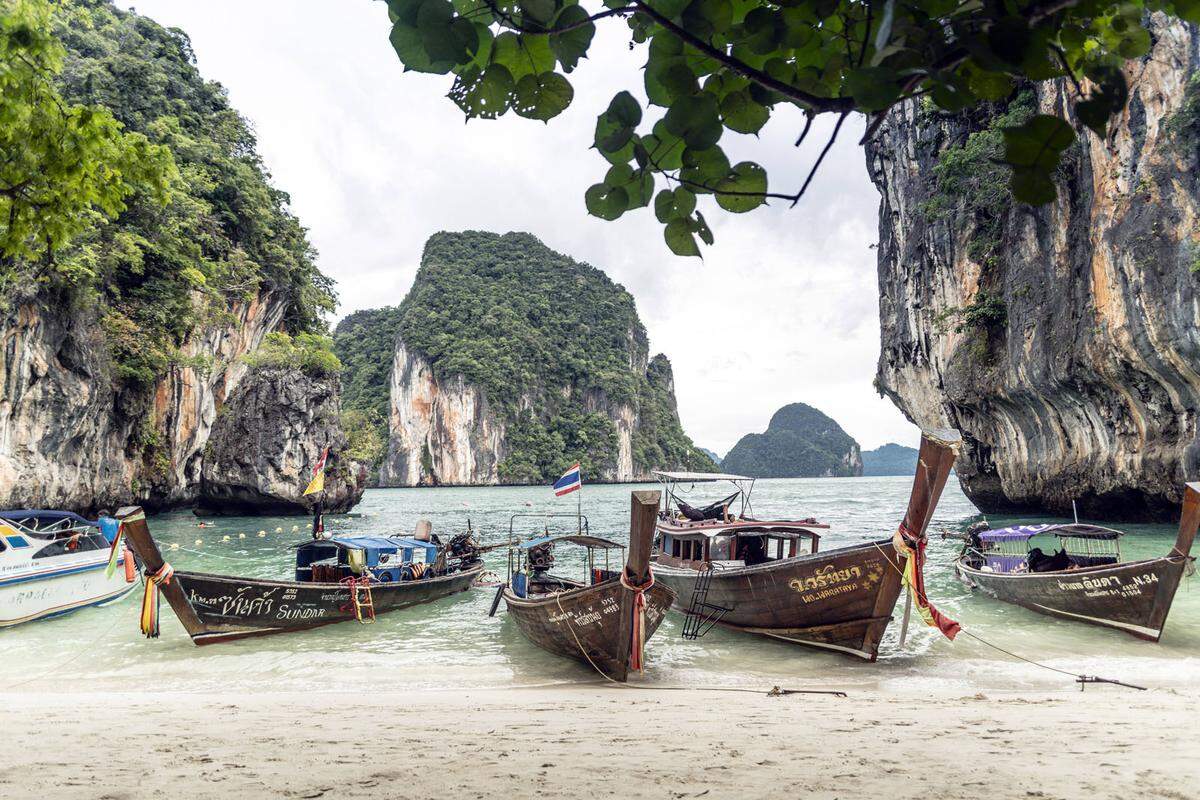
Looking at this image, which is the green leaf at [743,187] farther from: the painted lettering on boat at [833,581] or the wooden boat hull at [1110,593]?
the wooden boat hull at [1110,593]

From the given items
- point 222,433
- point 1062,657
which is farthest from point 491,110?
point 222,433

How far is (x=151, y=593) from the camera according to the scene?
8.70m

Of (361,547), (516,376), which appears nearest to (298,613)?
(361,547)

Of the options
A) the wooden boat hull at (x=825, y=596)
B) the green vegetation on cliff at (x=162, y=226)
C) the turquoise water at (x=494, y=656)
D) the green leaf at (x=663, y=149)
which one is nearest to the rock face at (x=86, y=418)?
the green vegetation on cliff at (x=162, y=226)

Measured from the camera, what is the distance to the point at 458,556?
50.0ft

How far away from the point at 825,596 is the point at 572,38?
818 centimetres

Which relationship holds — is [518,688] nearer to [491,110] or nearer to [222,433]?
[491,110]

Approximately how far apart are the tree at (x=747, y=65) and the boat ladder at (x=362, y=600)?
420 inches

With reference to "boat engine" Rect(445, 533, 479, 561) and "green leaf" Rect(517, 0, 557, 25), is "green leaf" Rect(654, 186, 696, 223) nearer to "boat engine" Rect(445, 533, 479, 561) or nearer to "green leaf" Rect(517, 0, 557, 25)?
"green leaf" Rect(517, 0, 557, 25)

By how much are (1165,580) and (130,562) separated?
16.7 meters

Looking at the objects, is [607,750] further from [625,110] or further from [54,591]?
[54,591]

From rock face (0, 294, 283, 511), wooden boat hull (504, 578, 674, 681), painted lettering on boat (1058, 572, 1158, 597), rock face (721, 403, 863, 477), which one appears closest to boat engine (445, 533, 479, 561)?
wooden boat hull (504, 578, 674, 681)

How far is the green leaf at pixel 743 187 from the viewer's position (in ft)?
4.89

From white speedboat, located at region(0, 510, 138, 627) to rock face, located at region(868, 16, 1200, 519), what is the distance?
17061 mm
